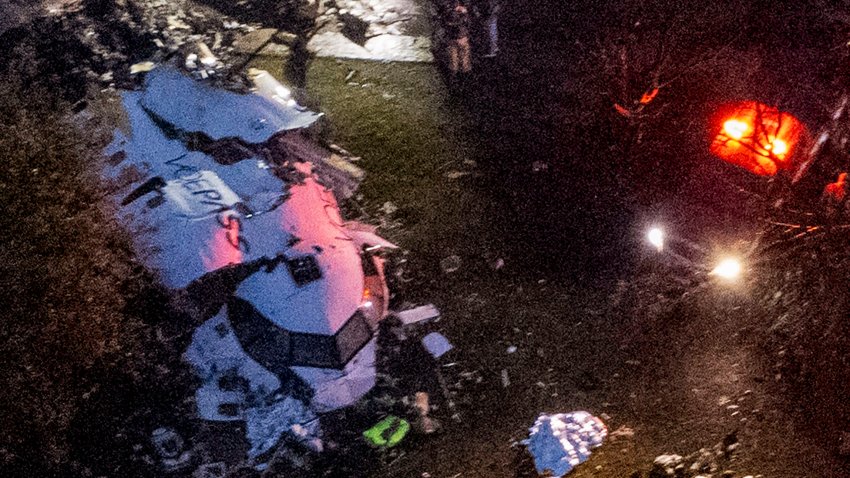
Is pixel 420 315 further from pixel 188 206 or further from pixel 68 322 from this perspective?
pixel 68 322

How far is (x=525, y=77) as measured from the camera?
888 centimetres

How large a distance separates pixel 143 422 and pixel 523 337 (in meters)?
4.22

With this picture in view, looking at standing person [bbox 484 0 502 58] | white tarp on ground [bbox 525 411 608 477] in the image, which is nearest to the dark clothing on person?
standing person [bbox 484 0 502 58]

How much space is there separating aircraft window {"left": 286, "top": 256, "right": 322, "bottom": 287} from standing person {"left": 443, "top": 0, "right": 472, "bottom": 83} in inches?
177

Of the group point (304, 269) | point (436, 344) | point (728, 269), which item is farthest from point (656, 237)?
point (304, 269)

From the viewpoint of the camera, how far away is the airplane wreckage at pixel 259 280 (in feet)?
18.8

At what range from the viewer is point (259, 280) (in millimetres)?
5914

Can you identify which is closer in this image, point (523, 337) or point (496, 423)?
point (496, 423)

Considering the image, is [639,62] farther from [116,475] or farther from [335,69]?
[116,475]

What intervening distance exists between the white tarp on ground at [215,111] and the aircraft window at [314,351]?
124 inches

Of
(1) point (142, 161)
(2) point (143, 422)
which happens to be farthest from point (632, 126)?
(2) point (143, 422)

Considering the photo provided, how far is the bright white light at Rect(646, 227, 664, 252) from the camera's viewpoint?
6695 millimetres

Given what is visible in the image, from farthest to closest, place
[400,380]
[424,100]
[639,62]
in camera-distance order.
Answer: [424,100]
[639,62]
[400,380]

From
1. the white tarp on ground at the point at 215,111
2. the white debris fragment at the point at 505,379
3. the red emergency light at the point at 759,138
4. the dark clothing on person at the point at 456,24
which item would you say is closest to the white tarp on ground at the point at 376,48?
the dark clothing on person at the point at 456,24
